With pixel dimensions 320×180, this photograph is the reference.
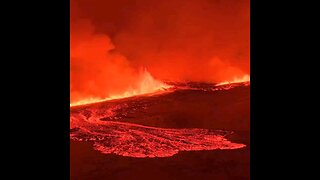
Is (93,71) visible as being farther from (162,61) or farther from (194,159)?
(194,159)

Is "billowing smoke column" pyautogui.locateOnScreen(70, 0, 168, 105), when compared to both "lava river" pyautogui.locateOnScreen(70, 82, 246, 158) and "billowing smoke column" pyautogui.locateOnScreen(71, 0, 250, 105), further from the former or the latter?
"lava river" pyautogui.locateOnScreen(70, 82, 246, 158)

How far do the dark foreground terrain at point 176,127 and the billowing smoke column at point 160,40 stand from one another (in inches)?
53.2

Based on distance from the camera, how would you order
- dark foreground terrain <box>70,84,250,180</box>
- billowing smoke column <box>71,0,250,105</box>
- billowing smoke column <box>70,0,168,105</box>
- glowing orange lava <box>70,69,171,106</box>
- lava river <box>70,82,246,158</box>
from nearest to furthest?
dark foreground terrain <box>70,84,250,180</box> < lava river <box>70,82,246,158</box> < glowing orange lava <box>70,69,171,106</box> < billowing smoke column <box>70,0,168,105</box> < billowing smoke column <box>71,0,250,105</box>

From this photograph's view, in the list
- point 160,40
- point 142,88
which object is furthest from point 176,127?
point 160,40

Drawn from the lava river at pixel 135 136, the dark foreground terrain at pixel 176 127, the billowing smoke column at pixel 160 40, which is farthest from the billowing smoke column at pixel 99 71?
the lava river at pixel 135 136

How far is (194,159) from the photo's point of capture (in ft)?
18.5

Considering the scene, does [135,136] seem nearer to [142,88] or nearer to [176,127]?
[176,127]

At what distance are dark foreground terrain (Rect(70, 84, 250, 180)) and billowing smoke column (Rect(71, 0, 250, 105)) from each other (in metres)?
1.35

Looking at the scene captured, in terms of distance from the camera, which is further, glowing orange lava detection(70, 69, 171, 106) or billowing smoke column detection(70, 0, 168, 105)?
billowing smoke column detection(70, 0, 168, 105)

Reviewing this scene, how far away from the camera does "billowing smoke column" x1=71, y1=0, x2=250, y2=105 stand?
1115cm

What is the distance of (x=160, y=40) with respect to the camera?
1201 cm

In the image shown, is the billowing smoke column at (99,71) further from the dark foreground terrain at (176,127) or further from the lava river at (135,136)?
the lava river at (135,136)

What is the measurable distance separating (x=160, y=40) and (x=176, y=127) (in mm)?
4964

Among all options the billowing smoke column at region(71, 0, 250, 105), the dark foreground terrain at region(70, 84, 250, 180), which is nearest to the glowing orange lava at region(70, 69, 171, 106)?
the billowing smoke column at region(71, 0, 250, 105)
